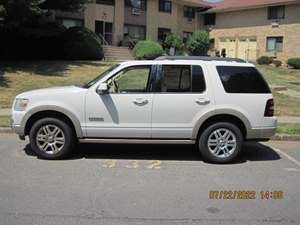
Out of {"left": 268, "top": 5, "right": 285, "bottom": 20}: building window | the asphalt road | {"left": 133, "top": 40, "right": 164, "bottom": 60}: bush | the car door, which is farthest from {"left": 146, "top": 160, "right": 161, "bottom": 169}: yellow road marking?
{"left": 268, "top": 5, "right": 285, "bottom": 20}: building window

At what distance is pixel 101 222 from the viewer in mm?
5113

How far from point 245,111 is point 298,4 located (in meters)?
34.0

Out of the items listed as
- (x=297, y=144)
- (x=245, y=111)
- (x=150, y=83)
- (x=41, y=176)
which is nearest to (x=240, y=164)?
(x=245, y=111)

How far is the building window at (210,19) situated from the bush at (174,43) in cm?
879

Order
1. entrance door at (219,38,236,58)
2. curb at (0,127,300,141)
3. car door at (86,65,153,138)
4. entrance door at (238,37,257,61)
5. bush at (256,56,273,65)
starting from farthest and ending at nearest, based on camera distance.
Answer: entrance door at (219,38,236,58), entrance door at (238,37,257,61), bush at (256,56,273,65), curb at (0,127,300,141), car door at (86,65,153,138)

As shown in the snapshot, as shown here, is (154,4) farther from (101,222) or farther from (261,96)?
(101,222)

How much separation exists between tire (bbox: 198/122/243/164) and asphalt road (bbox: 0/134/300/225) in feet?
0.59

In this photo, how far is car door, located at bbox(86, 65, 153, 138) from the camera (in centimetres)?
808

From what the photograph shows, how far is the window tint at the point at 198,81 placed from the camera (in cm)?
816

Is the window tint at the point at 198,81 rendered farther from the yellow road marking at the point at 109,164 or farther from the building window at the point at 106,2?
the building window at the point at 106,2

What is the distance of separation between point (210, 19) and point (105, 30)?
1330cm

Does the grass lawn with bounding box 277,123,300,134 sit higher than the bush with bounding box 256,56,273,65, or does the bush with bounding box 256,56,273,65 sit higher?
the bush with bounding box 256,56,273,65

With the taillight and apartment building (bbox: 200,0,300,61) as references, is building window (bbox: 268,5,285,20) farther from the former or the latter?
the taillight
